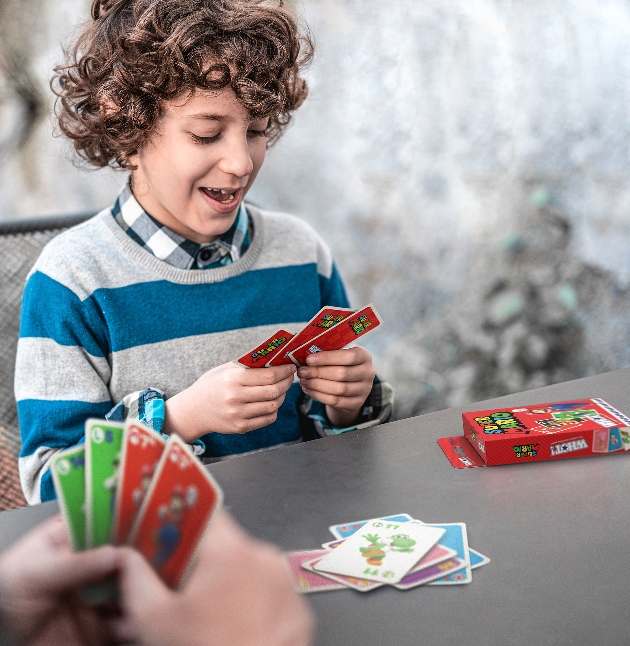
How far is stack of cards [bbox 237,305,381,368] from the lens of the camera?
1050mm

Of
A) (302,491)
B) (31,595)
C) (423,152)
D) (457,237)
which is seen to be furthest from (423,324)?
(31,595)

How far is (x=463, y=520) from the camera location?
0.80 metres

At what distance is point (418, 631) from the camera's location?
24.2 inches

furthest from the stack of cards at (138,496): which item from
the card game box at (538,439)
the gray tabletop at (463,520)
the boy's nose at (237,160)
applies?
the boy's nose at (237,160)

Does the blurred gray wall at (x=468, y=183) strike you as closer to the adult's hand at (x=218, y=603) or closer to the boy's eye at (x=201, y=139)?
the boy's eye at (x=201, y=139)

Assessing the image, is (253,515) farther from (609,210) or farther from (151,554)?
(609,210)

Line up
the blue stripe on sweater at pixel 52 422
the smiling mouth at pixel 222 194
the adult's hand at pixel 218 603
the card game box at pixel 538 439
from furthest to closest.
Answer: the smiling mouth at pixel 222 194 < the blue stripe on sweater at pixel 52 422 < the card game box at pixel 538 439 < the adult's hand at pixel 218 603

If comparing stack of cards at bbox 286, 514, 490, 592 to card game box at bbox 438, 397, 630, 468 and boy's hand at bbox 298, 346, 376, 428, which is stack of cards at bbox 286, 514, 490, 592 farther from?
boy's hand at bbox 298, 346, 376, 428

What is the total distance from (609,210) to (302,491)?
7.08 ft

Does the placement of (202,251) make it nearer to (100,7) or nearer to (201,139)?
(201,139)

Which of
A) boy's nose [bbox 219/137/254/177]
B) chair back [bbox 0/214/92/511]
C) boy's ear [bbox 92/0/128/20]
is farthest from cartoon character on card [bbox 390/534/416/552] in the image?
boy's ear [bbox 92/0/128/20]

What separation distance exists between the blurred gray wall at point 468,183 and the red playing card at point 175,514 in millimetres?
2012

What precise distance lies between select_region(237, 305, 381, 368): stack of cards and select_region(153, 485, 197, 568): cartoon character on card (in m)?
0.51

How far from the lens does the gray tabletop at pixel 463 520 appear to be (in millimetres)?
618
